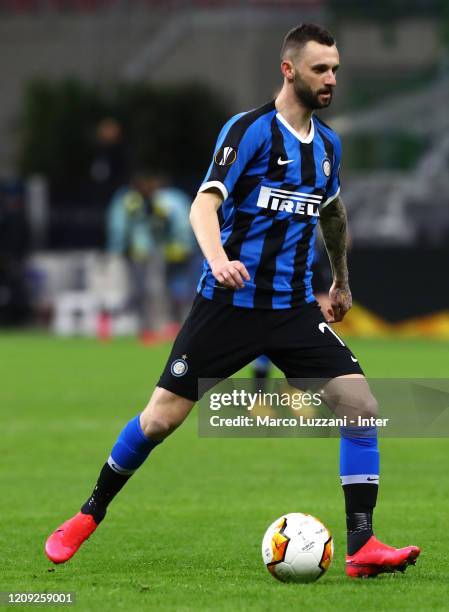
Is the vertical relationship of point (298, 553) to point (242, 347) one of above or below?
below

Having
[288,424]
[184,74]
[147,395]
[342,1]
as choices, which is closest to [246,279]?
[288,424]

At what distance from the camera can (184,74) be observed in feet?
157

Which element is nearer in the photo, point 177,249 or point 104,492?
point 104,492

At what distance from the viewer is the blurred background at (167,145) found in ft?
75.2

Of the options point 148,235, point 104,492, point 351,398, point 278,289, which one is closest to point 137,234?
point 148,235

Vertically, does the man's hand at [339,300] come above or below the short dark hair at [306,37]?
below

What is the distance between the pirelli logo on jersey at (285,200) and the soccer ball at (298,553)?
1.30m

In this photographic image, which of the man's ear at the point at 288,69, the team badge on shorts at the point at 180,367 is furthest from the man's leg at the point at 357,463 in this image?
the man's ear at the point at 288,69

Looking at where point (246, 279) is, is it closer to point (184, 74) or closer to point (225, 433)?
point (225, 433)

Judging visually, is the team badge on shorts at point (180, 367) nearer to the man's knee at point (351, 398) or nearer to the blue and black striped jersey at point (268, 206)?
the blue and black striped jersey at point (268, 206)

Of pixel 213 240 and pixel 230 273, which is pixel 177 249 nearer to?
pixel 213 240

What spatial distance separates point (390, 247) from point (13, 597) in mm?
17171

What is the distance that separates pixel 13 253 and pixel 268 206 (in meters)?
18.1

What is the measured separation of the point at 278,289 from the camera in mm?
6801
